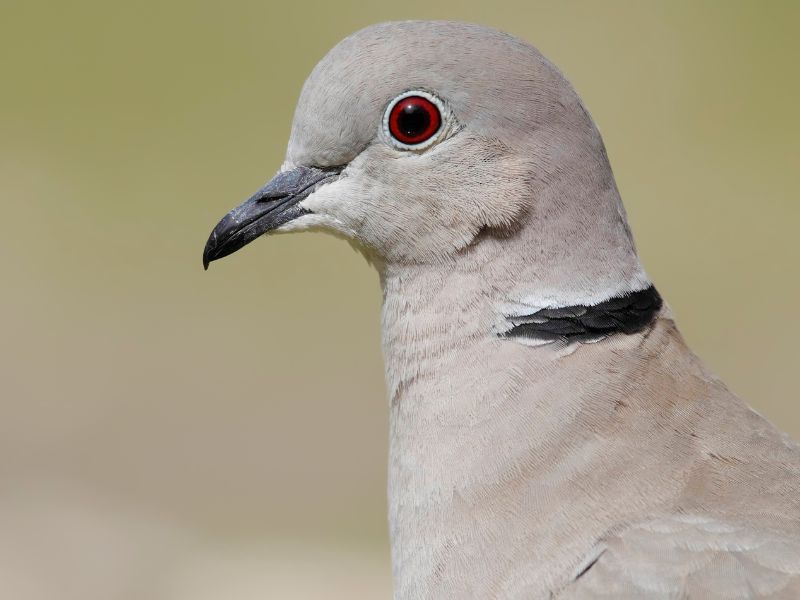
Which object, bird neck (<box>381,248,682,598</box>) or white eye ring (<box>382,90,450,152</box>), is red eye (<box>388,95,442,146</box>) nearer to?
white eye ring (<box>382,90,450,152</box>)

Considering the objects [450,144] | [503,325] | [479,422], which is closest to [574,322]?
[503,325]

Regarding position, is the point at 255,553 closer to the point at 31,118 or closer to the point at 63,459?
the point at 63,459

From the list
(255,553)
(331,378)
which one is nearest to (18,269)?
(331,378)

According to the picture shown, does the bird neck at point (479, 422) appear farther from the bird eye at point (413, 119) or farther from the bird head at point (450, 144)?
the bird eye at point (413, 119)

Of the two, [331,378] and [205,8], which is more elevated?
[205,8]

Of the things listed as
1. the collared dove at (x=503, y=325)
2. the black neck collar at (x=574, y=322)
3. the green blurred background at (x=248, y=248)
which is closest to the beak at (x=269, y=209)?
the collared dove at (x=503, y=325)

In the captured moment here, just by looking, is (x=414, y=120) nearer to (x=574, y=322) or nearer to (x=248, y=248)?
(x=574, y=322)

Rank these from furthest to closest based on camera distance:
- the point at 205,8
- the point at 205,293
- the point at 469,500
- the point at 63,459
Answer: the point at 205,8 → the point at 205,293 → the point at 63,459 → the point at 469,500
